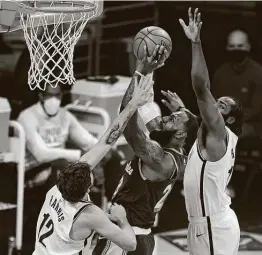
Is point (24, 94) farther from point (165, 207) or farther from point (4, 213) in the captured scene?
point (165, 207)

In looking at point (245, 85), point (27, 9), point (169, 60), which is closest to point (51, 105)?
point (169, 60)

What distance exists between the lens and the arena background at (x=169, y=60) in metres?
7.95

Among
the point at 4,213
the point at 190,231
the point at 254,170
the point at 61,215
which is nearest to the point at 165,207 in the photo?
the point at 254,170

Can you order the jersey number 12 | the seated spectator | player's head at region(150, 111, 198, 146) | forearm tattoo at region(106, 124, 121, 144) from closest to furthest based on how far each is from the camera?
the jersey number 12
forearm tattoo at region(106, 124, 121, 144)
player's head at region(150, 111, 198, 146)
the seated spectator

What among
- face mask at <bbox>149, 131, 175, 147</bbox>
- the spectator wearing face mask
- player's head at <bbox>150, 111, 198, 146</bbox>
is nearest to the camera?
player's head at <bbox>150, 111, 198, 146</bbox>

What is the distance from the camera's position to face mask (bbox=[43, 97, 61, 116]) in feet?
24.1

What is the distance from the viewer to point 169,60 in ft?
27.3

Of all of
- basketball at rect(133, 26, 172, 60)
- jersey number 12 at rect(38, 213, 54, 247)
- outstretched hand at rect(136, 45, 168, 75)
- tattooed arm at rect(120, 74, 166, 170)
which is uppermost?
basketball at rect(133, 26, 172, 60)

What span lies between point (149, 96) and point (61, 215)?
93 centimetres

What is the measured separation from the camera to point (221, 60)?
837 cm

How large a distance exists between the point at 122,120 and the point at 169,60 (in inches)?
131

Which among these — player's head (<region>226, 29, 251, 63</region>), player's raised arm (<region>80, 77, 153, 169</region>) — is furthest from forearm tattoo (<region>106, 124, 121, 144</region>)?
player's head (<region>226, 29, 251, 63</region>)

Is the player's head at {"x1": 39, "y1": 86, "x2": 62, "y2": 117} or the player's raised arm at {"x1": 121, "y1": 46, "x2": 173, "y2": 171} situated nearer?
the player's raised arm at {"x1": 121, "y1": 46, "x2": 173, "y2": 171}

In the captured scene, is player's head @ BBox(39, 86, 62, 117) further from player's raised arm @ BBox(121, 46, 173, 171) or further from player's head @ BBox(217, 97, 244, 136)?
player's head @ BBox(217, 97, 244, 136)
